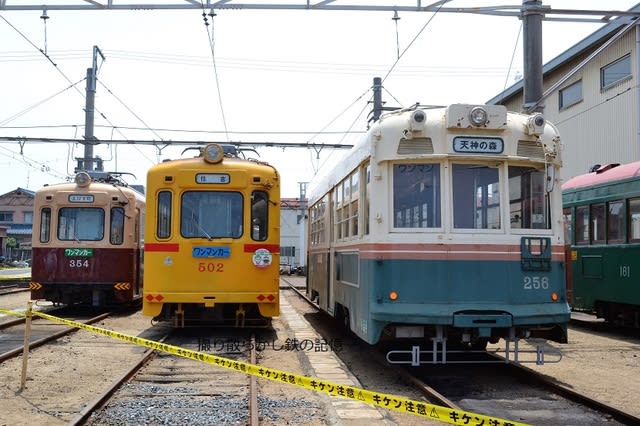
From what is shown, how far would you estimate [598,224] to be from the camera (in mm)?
13000

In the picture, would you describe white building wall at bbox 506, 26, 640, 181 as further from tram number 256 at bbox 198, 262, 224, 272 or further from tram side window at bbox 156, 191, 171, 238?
tram side window at bbox 156, 191, 171, 238

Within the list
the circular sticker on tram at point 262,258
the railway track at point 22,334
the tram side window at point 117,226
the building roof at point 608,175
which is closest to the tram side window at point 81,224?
the tram side window at point 117,226

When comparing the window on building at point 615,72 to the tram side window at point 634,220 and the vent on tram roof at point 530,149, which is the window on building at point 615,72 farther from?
the vent on tram roof at point 530,149

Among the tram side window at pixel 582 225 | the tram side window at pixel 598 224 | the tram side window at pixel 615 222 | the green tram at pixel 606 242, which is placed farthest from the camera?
the tram side window at pixel 582 225

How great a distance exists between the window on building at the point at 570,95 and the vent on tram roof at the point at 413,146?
1799 centimetres

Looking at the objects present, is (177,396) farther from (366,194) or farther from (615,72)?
(615,72)

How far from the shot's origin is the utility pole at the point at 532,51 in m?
11.7

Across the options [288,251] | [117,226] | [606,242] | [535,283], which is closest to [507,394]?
[535,283]

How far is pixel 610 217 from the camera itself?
12.6m

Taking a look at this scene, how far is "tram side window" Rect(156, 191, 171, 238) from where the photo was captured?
36.5 feet

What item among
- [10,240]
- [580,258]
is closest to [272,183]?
[580,258]

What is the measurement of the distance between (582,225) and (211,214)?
7477 mm

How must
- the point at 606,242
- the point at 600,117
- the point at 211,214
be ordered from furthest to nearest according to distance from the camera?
the point at 600,117, the point at 606,242, the point at 211,214

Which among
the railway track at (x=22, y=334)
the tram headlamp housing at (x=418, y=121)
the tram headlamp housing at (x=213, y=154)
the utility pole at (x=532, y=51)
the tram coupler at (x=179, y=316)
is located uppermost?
the utility pole at (x=532, y=51)
